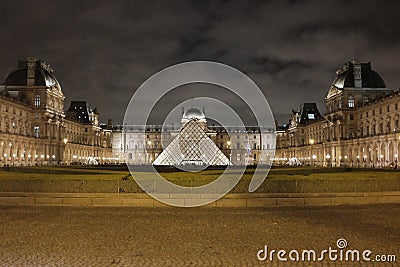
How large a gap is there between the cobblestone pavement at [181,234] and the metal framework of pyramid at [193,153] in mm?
33867

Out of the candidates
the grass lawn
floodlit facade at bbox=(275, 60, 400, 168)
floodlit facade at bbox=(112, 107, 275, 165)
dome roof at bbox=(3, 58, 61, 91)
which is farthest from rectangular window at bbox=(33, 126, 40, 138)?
the grass lawn

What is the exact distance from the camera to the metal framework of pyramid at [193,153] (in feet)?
161

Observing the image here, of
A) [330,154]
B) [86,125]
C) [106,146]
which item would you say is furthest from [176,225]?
[106,146]

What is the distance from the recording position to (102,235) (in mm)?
10203

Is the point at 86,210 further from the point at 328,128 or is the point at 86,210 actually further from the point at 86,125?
the point at 86,125

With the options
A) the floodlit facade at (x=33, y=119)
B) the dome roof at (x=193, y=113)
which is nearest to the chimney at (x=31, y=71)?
the floodlit facade at (x=33, y=119)

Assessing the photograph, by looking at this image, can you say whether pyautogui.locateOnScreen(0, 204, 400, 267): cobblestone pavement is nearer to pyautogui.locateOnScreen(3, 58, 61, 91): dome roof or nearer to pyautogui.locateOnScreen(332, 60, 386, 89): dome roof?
pyautogui.locateOnScreen(3, 58, 61, 91): dome roof

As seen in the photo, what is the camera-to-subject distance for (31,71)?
248 ft

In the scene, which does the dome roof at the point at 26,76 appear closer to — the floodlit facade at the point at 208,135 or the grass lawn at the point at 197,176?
the floodlit facade at the point at 208,135

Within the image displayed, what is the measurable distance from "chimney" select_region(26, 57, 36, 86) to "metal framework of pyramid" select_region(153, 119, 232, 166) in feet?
113

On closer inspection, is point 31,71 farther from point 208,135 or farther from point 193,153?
point 208,135

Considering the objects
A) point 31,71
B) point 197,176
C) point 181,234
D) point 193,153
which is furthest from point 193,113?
point 181,234

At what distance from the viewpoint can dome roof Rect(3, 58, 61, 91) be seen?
75.1m

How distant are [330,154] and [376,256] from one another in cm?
7374
